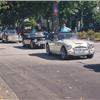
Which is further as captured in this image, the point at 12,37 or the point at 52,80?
the point at 12,37

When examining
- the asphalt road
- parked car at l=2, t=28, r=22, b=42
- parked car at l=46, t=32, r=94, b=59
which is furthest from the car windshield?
parked car at l=2, t=28, r=22, b=42

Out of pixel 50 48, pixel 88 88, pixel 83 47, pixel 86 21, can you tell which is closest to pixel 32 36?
pixel 50 48

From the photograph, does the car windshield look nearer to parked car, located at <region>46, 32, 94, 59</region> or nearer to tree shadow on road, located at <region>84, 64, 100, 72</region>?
parked car, located at <region>46, 32, 94, 59</region>

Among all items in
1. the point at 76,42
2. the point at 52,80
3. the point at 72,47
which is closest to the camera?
the point at 52,80

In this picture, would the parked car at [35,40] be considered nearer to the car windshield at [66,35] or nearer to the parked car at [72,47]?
the car windshield at [66,35]

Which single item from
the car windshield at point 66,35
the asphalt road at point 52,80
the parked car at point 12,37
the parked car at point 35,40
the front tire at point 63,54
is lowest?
the parked car at point 12,37

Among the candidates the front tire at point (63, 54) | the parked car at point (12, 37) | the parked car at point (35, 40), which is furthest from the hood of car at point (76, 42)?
the parked car at point (12, 37)

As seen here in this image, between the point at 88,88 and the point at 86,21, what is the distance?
177ft

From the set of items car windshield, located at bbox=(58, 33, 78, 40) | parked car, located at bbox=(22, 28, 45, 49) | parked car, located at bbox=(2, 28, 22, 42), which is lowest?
parked car, located at bbox=(2, 28, 22, 42)

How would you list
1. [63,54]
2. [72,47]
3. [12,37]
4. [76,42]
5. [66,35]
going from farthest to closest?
[12,37], [66,35], [63,54], [76,42], [72,47]

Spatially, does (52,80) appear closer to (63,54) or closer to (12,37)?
(63,54)

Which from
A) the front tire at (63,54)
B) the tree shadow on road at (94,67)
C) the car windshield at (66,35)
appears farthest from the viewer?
the car windshield at (66,35)

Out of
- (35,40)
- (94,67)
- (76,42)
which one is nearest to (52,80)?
(94,67)

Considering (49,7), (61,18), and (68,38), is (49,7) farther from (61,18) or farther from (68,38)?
(68,38)
